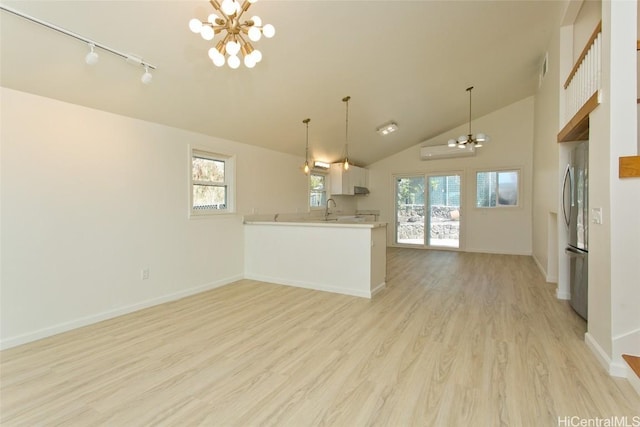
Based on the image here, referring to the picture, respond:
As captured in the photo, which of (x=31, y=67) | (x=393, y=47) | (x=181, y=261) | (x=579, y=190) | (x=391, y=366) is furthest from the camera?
(x=181, y=261)

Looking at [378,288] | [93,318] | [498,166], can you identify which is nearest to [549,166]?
[498,166]

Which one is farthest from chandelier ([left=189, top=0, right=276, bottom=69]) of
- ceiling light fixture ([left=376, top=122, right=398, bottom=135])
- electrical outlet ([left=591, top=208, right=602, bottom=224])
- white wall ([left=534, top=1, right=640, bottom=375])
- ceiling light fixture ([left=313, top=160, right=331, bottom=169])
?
ceiling light fixture ([left=313, top=160, right=331, bottom=169])

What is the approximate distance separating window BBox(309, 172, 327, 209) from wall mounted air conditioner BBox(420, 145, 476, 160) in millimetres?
2646

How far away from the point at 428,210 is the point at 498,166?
1904 millimetres

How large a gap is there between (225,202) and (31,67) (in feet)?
8.82

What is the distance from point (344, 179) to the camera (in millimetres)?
7262

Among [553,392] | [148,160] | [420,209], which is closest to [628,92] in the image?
[553,392]

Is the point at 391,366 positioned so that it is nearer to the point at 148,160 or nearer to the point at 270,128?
the point at 148,160

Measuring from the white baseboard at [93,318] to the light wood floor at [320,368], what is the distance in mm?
102

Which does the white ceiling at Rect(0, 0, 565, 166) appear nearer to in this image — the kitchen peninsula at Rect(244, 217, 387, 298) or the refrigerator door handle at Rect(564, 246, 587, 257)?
the kitchen peninsula at Rect(244, 217, 387, 298)

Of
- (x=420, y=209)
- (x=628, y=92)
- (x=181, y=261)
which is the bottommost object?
(x=181, y=261)

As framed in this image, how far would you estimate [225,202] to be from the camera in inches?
187

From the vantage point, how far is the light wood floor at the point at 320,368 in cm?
171

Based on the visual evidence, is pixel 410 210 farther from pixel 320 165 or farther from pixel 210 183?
pixel 210 183
